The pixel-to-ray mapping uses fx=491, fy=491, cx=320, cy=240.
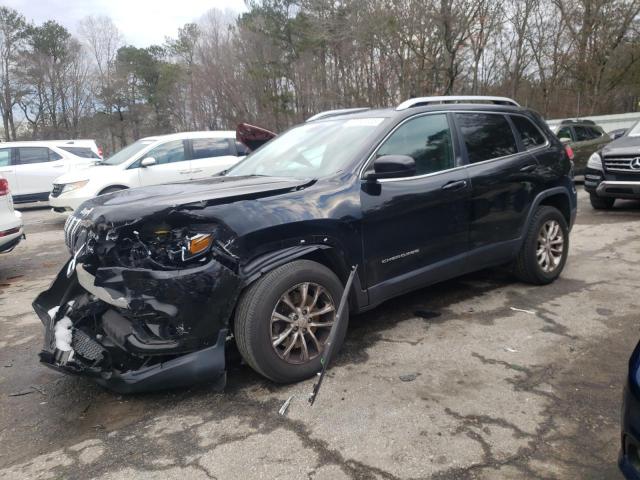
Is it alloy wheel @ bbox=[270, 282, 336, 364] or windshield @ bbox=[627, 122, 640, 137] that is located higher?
windshield @ bbox=[627, 122, 640, 137]

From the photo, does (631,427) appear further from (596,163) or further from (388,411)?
(596,163)

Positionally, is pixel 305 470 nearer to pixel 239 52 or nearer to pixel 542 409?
pixel 542 409

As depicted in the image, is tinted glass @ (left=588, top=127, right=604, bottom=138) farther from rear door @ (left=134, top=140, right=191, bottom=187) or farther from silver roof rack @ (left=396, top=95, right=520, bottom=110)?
rear door @ (left=134, top=140, right=191, bottom=187)

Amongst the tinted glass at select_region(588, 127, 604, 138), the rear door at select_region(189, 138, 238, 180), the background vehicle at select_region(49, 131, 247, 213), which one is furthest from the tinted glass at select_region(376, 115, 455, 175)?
the tinted glass at select_region(588, 127, 604, 138)

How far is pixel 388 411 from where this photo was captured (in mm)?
2789

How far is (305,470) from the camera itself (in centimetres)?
233

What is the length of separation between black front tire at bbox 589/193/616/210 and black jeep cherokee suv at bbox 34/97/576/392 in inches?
218

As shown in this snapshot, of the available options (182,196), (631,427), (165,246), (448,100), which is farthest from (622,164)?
(165,246)

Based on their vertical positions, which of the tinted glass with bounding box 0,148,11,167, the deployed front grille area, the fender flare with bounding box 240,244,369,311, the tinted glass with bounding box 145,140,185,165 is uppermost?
the tinted glass with bounding box 0,148,11,167

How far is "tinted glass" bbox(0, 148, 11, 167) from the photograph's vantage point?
42.0ft

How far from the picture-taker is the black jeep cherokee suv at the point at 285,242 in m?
2.73

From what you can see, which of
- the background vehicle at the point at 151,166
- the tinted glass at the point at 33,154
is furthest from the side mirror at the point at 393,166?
the tinted glass at the point at 33,154

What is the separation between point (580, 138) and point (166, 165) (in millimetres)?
10448

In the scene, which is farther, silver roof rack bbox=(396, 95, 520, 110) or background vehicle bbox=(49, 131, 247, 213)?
background vehicle bbox=(49, 131, 247, 213)
